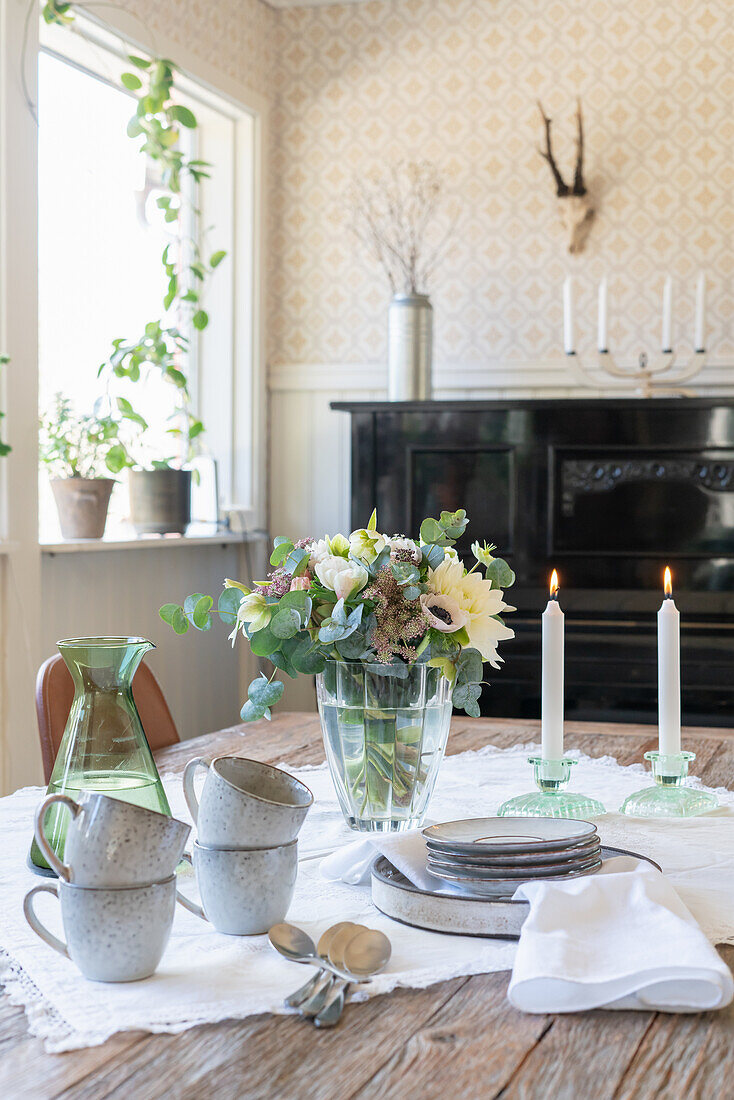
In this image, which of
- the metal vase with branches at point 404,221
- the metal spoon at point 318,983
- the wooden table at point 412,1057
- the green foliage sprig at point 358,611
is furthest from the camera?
the metal vase with branches at point 404,221

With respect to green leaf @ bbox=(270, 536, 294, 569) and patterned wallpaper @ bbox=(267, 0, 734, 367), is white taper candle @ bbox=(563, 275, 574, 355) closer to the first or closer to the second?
patterned wallpaper @ bbox=(267, 0, 734, 367)

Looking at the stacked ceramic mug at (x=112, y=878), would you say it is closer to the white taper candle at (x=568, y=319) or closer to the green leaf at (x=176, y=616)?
the green leaf at (x=176, y=616)

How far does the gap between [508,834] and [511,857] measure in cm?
8

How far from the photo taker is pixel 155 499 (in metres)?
3.27

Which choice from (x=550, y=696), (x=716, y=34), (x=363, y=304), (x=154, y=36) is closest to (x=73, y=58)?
(x=154, y=36)

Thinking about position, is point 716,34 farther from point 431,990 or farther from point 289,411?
point 431,990

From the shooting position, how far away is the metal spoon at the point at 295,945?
0.82 m

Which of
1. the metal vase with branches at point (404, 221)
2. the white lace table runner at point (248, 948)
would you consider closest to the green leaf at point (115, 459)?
the metal vase with branches at point (404, 221)

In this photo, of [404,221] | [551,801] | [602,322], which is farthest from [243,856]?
[404,221]

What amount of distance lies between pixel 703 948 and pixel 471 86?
3.43m

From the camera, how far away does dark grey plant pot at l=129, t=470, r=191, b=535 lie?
128 inches

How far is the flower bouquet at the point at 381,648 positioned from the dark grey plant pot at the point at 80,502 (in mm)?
1814

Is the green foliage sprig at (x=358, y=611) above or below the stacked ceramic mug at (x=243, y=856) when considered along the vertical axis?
→ above

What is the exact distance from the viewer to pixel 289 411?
3936 millimetres
